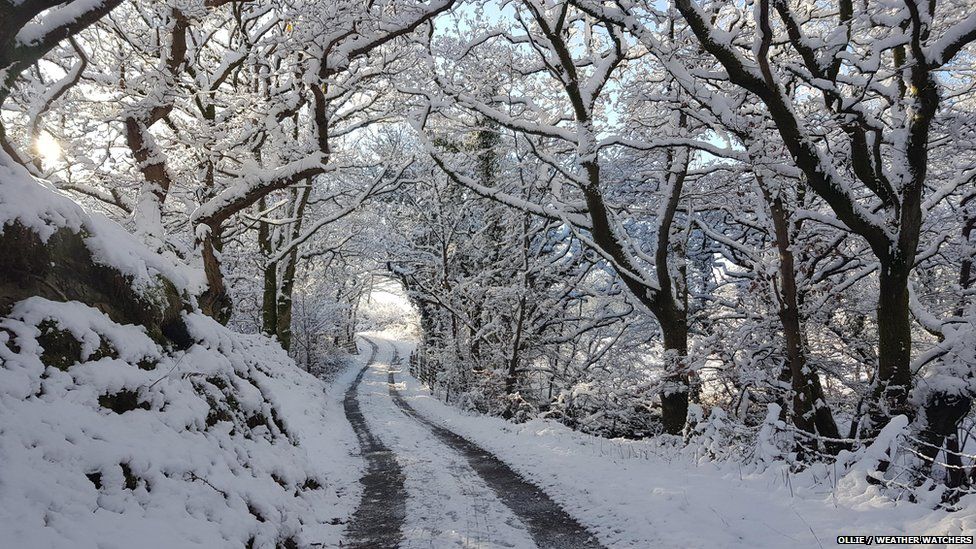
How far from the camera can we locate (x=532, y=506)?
6059 mm

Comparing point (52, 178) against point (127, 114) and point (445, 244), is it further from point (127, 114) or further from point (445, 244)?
point (445, 244)

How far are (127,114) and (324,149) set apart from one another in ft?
11.5

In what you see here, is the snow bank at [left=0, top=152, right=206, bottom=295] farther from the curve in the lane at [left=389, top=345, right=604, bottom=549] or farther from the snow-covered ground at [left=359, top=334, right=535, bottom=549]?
the curve in the lane at [left=389, top=345, right=604, bottom=549]

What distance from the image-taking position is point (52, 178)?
969cm

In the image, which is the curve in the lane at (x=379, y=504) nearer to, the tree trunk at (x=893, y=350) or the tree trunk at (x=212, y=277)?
the tree trunk at (x=212, y=277)

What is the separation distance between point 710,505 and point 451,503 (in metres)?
2.94

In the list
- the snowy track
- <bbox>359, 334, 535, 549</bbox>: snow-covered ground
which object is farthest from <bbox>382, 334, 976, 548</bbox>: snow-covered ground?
<bbox>359, 334, 535, 549</bbox>: snow-covered ground

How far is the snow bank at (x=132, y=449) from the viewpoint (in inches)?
125

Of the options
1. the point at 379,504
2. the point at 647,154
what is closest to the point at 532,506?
the point at 379,504

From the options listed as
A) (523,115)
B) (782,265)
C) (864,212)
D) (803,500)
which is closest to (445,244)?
(523,115)

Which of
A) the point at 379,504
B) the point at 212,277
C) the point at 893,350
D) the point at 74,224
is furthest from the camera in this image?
the point at 212,277

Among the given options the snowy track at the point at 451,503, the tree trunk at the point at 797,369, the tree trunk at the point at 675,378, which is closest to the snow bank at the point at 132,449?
the snowy track at the point at 451,503

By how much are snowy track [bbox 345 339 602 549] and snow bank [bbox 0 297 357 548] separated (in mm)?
542

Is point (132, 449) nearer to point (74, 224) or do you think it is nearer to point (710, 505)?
point (74, 224)
